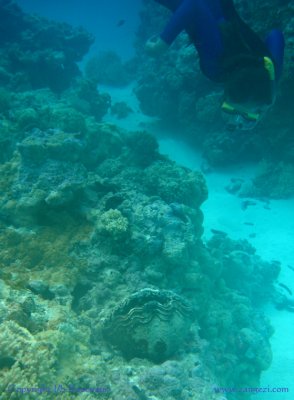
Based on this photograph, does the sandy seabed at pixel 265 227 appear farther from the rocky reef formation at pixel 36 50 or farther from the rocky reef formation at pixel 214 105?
the rocky reef formation at pixel 36 50

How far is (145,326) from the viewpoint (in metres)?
4.18

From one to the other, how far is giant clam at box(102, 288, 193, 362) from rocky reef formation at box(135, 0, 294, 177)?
5833mm

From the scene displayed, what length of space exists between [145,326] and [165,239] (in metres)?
1.75

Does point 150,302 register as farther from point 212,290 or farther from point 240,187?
point 240,187

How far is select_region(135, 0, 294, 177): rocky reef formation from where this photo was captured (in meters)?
8.57

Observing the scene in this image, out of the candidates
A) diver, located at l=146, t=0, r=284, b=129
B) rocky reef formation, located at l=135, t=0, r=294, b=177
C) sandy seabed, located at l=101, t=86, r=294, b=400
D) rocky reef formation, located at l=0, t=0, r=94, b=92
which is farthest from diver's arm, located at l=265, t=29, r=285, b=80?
rocky reef formation, located at l=0, t=0, r=94, b=92

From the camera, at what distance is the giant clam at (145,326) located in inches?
164

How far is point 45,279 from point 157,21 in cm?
2269

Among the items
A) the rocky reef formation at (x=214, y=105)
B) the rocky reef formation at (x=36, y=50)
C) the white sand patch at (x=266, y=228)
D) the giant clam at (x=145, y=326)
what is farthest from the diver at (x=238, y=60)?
the rocky reef formation at (x=36, y=50)

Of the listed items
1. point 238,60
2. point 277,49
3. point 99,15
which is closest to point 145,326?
point 238,60

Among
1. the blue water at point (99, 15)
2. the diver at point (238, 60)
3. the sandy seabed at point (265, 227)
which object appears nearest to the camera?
the diver at point (238, 60)

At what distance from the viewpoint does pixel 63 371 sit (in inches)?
134

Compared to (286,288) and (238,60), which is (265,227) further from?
Answer: (238,60)

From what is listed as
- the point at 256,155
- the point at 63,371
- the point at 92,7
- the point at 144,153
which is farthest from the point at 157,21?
the point at 92,7
